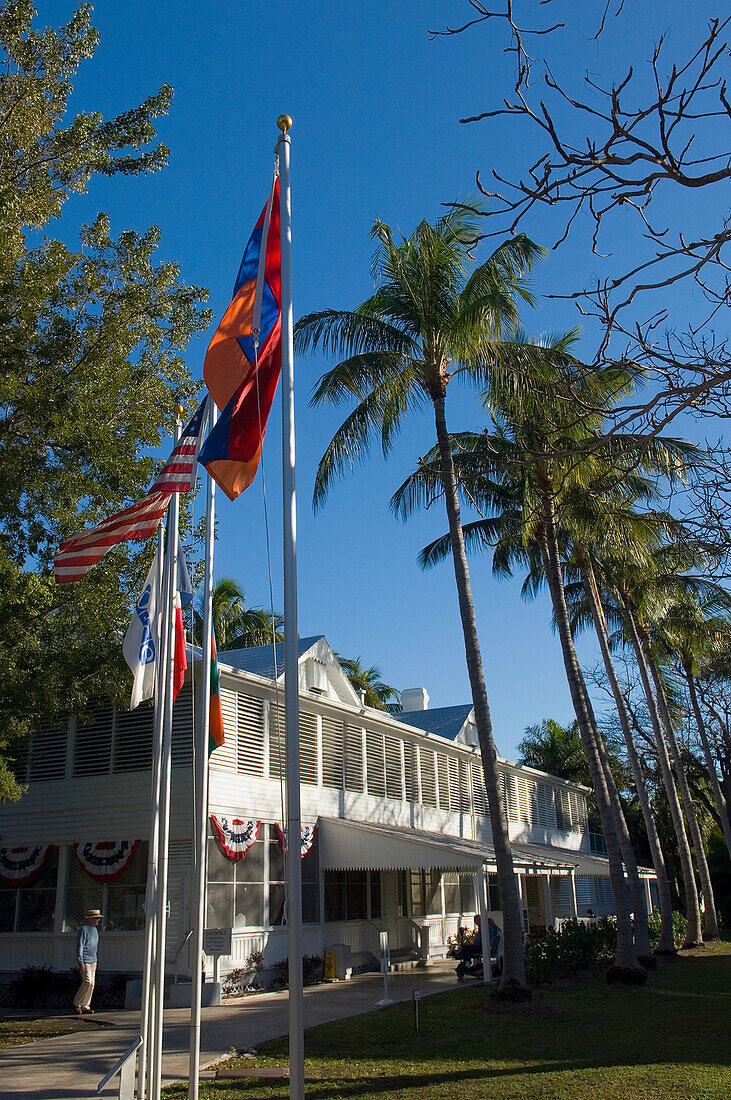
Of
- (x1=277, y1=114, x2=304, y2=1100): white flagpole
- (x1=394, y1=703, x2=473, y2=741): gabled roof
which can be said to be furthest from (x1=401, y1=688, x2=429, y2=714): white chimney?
(x1=277, y1=114, x2=304, y2=1100): white flagpole

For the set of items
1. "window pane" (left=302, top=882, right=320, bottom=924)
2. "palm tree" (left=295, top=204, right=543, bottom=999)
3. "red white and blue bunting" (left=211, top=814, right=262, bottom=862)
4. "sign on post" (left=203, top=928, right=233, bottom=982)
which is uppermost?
"palm tree" (left=295, top=204, right=543, bottom=999)

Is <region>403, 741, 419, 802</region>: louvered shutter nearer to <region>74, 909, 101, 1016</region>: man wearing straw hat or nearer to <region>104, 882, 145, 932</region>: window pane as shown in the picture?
<region>104, 882, 145, 932</region>: window pane

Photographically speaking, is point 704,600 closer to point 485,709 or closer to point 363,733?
point 363,733

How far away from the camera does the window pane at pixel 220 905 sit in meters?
17.3

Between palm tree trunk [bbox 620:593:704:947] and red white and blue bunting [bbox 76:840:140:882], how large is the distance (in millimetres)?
15724

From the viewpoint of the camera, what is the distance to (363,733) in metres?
24.4

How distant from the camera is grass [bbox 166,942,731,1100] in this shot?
9008mm

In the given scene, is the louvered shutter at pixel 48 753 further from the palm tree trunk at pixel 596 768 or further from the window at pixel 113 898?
the palm tree trunk at pixel 596 768

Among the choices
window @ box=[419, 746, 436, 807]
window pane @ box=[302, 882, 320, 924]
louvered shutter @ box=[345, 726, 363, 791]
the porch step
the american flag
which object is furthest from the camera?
window @ box=[419, 746, 436, 807]

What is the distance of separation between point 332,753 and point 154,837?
14036mm

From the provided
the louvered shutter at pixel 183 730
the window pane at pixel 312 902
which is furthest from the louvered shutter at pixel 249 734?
the window pane at pixel 312 902

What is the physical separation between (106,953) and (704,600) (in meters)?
23.2

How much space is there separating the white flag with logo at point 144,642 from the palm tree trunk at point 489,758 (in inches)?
241

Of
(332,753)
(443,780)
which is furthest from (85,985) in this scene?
(443,780)
